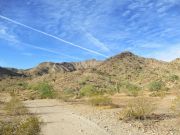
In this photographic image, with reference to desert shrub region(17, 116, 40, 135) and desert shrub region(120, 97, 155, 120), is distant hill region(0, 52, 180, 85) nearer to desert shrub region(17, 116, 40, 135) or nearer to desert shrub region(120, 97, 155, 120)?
desert shrub region(120, 97, 155, 120)

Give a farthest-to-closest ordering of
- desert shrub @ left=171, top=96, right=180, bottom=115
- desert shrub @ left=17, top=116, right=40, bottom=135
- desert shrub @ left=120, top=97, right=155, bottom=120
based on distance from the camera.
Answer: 1. desert shrub @ left=120, top=97, right=155, bottom=120
2. desert shrub @ left=171, top=96, right=180, bottom=115
3. desert shrub @ left=17, top=116, right=40, bottom=135

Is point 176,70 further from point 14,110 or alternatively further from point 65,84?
point 14,110

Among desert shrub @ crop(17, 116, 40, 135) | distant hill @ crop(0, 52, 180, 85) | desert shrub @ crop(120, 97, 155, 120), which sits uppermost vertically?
distant hill @ crop(0, 52, 180, 85)

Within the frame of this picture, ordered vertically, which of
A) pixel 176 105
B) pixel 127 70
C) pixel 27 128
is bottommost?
pixel 27 128

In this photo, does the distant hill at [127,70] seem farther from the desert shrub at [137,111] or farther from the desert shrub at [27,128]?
the desert shrub at [27,128]

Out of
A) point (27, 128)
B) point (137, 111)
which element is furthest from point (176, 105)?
point (27, 128)

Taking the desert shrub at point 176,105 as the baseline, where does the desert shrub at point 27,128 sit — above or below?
below

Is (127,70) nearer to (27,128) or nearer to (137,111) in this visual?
(137,111)

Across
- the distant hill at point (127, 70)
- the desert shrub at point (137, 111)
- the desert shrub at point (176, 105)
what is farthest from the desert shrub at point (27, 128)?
the distant hill at point (127, 70)

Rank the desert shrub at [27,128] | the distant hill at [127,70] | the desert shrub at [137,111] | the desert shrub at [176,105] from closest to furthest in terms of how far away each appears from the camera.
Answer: the desert shrub at [27,128], the desert shrub at [176,105], the desert shrub at [137,111], the distant hill at [127,70]

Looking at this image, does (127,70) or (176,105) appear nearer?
(176,105)

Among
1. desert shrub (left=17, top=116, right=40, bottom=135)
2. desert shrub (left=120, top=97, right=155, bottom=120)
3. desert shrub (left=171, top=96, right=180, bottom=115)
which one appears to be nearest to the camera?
desert shrub (left=17, top=116, right=40, bottom=135)

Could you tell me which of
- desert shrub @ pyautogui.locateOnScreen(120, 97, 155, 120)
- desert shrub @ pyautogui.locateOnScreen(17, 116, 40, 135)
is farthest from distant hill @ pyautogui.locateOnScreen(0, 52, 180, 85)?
desert shrub @ pyautogui.locateOnScreen(17, 116, 40, 135)

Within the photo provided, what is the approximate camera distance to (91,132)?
63.5ft
